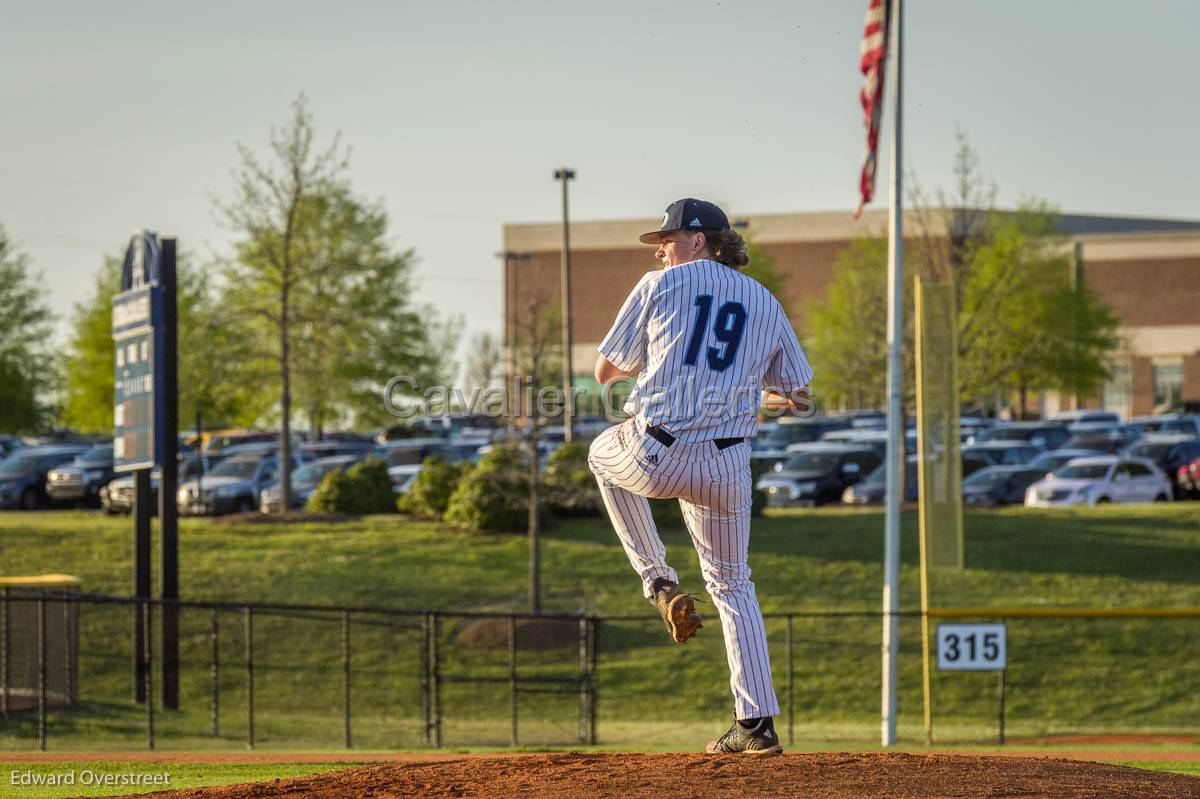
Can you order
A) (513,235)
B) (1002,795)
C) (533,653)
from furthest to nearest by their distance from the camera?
(513,235) < (533,653) < (1002,795)

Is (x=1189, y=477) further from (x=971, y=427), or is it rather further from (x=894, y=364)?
(x=894, y=364)

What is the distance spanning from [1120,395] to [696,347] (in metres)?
71.8

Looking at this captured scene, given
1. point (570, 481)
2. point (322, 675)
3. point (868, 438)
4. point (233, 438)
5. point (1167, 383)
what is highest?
point (1167, 383)

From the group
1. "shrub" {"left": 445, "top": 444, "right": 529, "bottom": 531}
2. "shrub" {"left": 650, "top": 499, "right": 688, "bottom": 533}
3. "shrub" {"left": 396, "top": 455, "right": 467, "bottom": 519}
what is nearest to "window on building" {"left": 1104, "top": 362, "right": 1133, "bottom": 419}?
"shrub" {"left": 650, "top": 499, "right": 688, "bottom": 533}

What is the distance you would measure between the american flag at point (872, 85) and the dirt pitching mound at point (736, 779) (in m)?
12.5

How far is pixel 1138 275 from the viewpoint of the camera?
243ft

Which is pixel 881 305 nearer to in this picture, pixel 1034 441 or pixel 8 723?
pixel 1034 441

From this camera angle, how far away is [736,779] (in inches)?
269

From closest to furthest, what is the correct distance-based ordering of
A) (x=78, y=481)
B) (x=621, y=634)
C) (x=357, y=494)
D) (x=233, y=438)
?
(x=621, y=634) < (x=357, y=494) < (x=78, y=481) < (x=233, y=438)

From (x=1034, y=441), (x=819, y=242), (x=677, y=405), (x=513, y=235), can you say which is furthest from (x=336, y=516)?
(x=819, y=242)

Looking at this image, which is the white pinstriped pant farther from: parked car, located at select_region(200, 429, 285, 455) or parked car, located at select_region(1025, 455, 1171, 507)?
parked car, located at select_region(200, 429, 285, 455)

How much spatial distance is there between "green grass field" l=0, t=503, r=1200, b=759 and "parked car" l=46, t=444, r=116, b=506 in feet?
19.8

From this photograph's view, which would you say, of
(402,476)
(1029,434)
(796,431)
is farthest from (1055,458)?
(402,476)

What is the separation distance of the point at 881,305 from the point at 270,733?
84.5 ft
